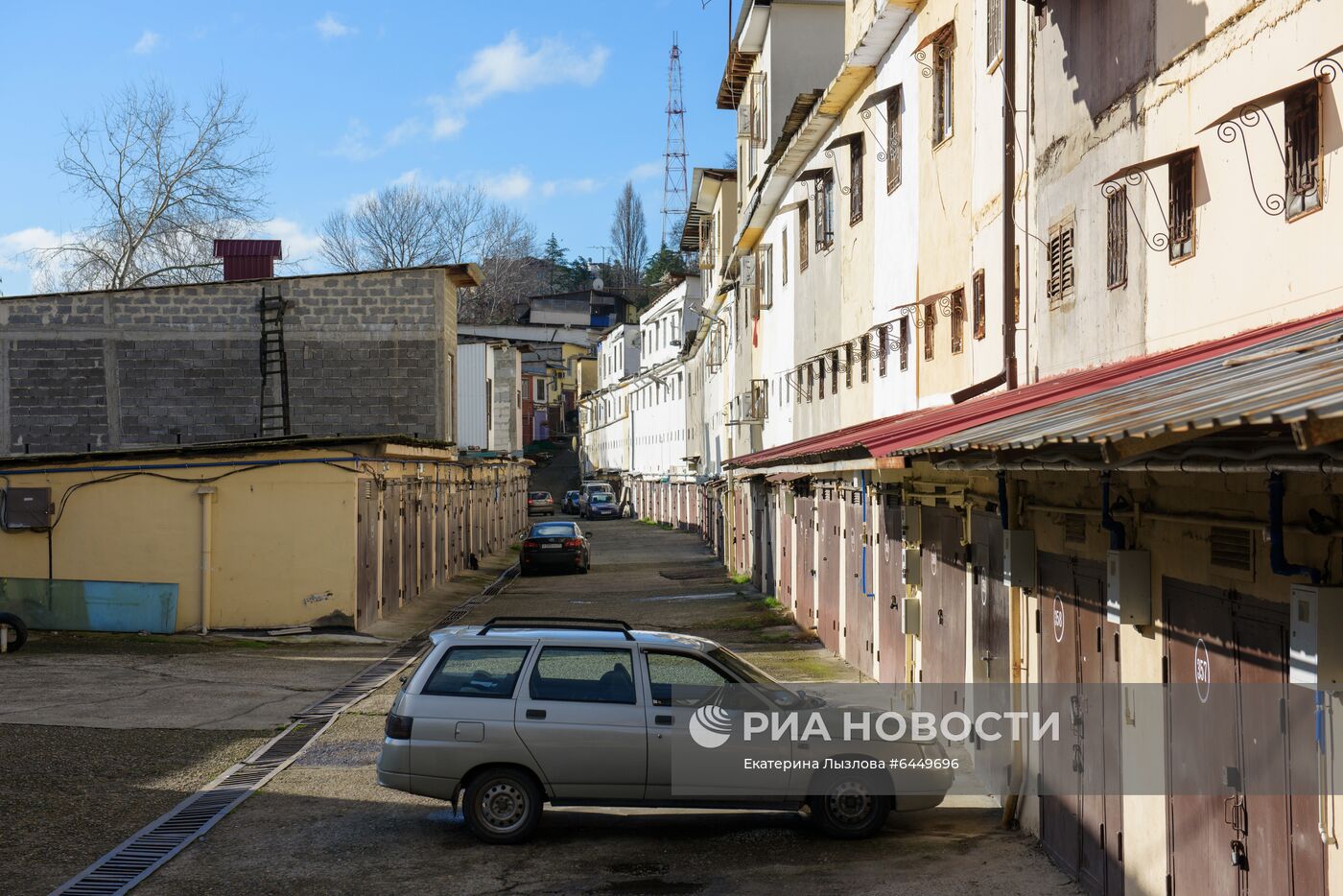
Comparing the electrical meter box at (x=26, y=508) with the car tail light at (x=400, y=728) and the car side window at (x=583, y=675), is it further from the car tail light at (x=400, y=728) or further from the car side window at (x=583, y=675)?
the car side window at (x=583, y=675)

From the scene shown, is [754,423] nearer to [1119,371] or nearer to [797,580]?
[797,580]

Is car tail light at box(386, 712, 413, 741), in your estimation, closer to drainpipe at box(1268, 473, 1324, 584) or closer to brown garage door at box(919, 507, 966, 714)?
brown garage door at box(919, 507, 966, 714)

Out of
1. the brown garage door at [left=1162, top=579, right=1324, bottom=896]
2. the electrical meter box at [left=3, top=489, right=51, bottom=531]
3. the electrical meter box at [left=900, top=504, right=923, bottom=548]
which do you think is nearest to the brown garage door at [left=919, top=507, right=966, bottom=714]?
the electrical meter box at [left=900, top=504, right=923, bottom=548]

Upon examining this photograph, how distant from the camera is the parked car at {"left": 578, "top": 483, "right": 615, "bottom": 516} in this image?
82.4 m

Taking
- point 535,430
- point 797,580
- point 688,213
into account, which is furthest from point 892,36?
point 535,430

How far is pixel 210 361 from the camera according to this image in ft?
102

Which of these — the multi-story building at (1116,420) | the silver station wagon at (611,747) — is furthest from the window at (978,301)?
the silver station wagon at (611,747)

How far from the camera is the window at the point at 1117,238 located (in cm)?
1020

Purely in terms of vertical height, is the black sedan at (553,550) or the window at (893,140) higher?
the window at (893,140)

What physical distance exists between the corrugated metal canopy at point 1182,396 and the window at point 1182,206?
0.74m

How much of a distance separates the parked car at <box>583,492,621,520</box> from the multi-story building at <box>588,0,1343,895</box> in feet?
194

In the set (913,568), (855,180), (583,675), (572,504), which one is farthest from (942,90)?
(572,504)

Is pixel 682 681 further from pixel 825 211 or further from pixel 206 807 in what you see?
pixel 825 211

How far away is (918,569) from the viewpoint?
15344mm
